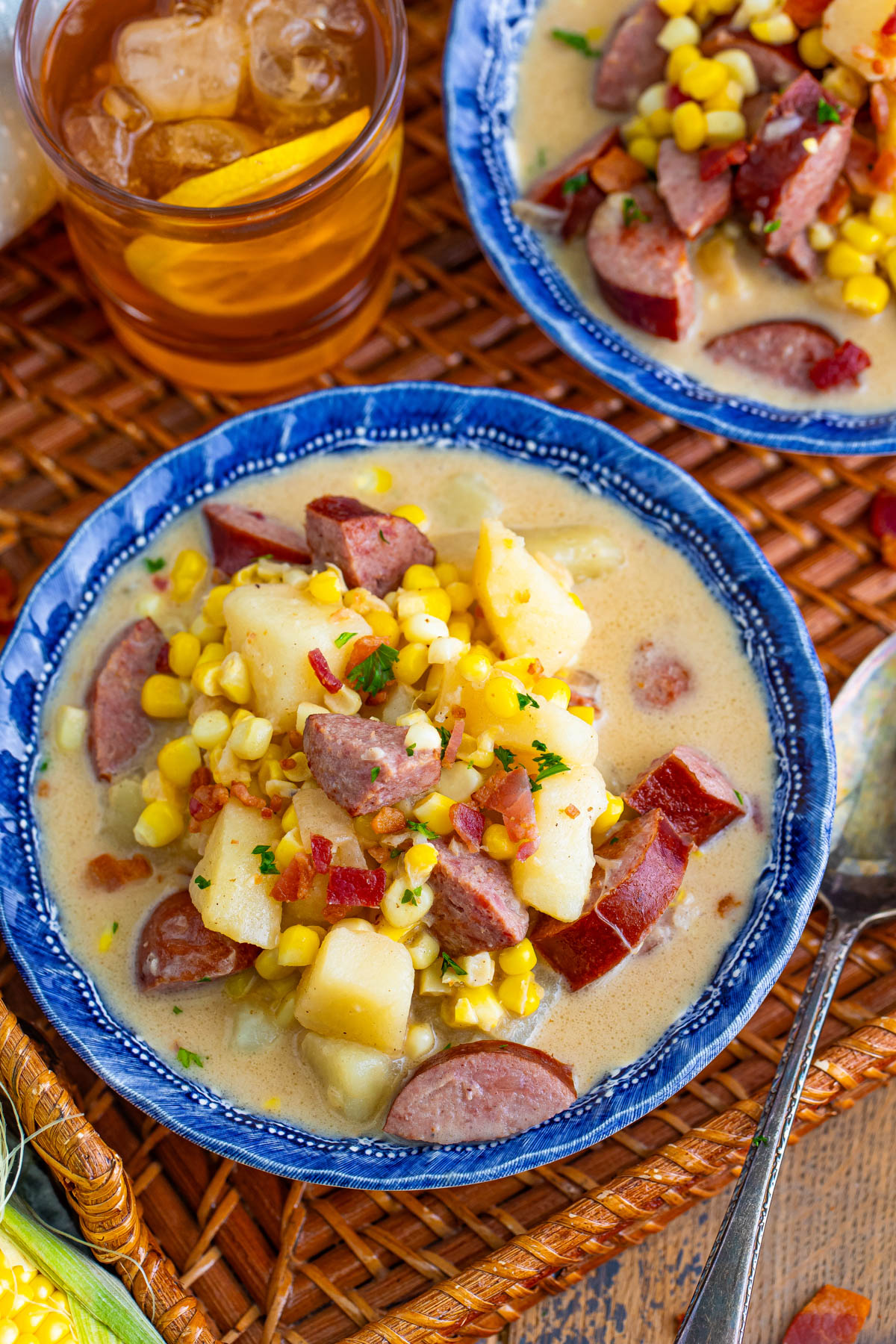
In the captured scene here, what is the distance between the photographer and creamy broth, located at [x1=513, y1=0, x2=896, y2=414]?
374 cm

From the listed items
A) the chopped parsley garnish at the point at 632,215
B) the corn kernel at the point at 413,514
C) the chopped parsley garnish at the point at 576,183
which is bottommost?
the corn kernel at the point at 413,514

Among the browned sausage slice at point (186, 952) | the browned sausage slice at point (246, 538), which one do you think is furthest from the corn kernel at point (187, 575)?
the browned sausage slice at point (186, 952)

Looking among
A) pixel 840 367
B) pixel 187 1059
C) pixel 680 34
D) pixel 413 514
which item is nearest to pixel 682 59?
pixel 680 34

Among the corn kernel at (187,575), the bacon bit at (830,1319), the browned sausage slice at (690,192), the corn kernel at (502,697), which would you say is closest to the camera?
the corn kernel at (502,697)

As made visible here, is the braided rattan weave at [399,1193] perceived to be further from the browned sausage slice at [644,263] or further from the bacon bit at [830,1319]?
the bacon bit at [830,1319]

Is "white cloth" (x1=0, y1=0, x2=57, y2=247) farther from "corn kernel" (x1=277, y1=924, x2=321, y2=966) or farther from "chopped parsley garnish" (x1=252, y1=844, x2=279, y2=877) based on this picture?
"corn kernel" (x1=277, y1=924, x2=321, y2=966)

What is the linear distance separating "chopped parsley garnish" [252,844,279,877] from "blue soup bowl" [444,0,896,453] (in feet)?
5.59

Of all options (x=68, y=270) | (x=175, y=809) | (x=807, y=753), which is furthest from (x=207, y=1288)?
(x=68, y=270)

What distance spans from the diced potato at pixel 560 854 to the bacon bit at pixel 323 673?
20.5 inches

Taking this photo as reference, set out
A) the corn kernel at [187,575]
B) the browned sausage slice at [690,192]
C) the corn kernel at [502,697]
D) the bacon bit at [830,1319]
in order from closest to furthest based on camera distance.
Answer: the corn kernel at [502,697] → the bacon bit at [830,1319] → the corn kernel at [187,575] → the browned sausage slice at [690,192]

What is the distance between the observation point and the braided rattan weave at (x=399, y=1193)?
2.91 metres

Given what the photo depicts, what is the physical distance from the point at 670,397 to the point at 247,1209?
2.51 metres

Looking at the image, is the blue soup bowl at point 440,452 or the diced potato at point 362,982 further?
the blue soup bowl at point 440,452

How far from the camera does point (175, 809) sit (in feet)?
10.0
